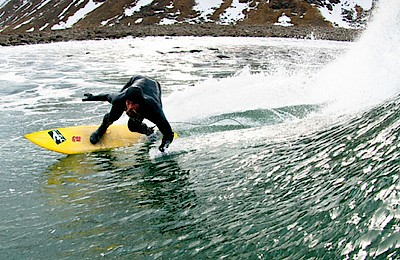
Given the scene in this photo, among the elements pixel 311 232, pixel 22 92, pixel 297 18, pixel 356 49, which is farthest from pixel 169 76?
pixel 297 18

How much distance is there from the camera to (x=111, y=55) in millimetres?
43281

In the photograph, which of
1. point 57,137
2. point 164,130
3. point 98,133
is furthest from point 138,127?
point 57,137

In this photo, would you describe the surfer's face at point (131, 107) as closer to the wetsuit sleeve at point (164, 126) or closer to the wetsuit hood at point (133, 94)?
the wetsuit hood at point (133, 94)

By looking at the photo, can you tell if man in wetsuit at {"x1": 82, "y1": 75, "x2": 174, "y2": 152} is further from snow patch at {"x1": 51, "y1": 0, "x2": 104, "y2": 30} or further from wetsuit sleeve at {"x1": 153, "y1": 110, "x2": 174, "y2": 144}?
snow patch at {"x1": 51, "y1": 0, "x2": 104, "y2": 30}

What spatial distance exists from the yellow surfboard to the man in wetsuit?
0.26m

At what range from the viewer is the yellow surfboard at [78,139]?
12.1m

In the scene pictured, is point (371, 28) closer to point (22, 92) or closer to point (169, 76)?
point (169, 76)

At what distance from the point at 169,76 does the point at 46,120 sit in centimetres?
1307

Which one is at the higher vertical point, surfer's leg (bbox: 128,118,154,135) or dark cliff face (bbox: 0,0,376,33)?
surfer's leg (bbox: 128,118,154,135)

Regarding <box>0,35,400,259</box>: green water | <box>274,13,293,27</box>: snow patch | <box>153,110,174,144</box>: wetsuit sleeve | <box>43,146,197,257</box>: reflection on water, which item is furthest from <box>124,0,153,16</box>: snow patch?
<box>43,146,197,257</box>: reflection on water

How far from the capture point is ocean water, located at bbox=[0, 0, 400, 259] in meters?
6.26

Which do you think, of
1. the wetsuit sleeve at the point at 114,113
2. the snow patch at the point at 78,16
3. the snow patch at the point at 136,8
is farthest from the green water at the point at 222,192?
the snow patch at the point at 78,16

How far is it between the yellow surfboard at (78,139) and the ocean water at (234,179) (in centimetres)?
32

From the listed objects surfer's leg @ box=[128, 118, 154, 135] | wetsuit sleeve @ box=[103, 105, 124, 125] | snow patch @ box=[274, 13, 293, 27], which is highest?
wetsuit sleeve @ box=[103, 105, 124, 125]
